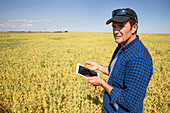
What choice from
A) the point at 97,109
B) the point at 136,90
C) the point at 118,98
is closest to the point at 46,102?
the point at 97,109

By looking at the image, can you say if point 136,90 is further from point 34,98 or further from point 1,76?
point 1,76

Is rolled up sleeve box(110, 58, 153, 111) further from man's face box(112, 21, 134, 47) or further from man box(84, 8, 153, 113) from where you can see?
man's face box(112, 21, 134, 47)

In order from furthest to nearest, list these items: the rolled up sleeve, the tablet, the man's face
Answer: the tablet, the man's face, the rolled up sleeve

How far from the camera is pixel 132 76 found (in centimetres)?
137

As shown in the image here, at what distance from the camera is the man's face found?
1.53 metres

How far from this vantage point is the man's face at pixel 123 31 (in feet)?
5.00

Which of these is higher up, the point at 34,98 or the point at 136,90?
the point at 136,90

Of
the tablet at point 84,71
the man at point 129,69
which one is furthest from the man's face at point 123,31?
the tablet at point 84,71

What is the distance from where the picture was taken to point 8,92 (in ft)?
13.1

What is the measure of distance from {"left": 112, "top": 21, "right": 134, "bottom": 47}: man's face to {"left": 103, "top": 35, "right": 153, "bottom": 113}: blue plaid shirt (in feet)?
0.32

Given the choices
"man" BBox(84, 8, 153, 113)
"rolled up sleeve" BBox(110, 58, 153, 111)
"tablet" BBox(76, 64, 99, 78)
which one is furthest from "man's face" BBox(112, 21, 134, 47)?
"tablet" BBox(76, 64, 99, 78)

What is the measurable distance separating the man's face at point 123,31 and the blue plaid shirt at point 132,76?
0.32 feet

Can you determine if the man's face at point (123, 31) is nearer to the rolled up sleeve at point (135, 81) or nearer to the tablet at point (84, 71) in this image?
the rolled up sleeve at point (135, 81)

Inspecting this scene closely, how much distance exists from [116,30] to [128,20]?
21 cm
